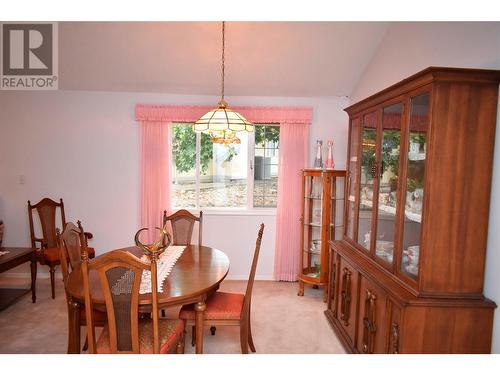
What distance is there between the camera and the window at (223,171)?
160 inches

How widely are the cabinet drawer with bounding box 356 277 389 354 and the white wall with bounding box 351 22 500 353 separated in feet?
1.75

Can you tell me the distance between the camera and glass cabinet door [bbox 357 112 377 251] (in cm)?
236

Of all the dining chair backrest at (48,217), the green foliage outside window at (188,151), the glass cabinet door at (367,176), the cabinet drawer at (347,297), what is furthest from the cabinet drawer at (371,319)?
the dining chair backrest at (48,217)

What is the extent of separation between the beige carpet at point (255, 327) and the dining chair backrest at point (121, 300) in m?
0.90

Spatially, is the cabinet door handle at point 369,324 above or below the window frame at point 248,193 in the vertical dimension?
below

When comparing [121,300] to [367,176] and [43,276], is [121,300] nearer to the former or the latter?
[367,176]

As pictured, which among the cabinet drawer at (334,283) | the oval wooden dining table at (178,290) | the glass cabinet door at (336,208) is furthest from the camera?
the glass cabinet door at (336,208)

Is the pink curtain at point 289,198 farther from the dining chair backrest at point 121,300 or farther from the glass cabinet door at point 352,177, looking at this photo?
the dining chair backrest at point 121,300

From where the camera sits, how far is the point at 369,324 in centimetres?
213

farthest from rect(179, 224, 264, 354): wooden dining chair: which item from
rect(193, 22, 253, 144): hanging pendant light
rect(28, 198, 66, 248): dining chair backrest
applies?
rect(28, 198, 66, 248): dining chair backrest

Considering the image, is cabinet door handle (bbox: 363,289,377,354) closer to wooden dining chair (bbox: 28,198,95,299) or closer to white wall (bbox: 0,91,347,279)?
white wall (bbox: 0,91,347,279)

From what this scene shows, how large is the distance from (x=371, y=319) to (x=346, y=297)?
464 millimetres

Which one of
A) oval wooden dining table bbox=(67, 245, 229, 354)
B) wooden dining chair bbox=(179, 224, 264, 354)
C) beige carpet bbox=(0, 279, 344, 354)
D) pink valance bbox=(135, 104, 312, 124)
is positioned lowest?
beige carpet bbox=(0, 279, 344, 354)

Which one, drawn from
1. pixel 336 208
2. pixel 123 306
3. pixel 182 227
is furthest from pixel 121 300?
pixel 336 208
